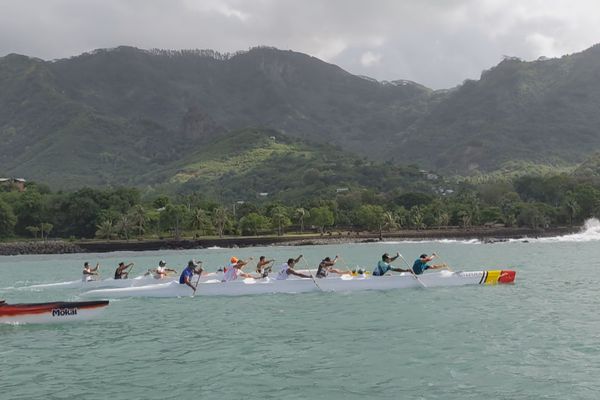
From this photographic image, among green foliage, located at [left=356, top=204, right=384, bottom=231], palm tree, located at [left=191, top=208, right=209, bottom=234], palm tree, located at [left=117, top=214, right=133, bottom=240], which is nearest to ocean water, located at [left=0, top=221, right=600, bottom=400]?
palm tree, located at [left=117, top=214, right=133, bottom=240]

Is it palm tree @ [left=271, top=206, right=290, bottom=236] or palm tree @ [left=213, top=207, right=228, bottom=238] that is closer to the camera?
palm tree @ [left=213, top=207, right=228, bottom=238]

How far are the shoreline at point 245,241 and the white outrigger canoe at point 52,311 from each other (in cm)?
8867

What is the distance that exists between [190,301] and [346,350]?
14426 millimetres

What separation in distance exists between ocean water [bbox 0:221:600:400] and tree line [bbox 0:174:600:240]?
100m

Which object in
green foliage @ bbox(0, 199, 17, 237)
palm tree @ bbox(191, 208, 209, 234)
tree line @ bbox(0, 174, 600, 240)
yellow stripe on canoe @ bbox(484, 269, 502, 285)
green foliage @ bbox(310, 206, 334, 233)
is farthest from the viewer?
green foliage @ bbox(310, 206, 334, 233)

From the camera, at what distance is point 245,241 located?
390 feet

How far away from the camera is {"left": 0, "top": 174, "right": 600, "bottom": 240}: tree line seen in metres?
129

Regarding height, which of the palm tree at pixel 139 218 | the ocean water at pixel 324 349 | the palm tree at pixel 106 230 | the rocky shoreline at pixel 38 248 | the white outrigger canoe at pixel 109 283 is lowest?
the ocean water at pixel 324 349

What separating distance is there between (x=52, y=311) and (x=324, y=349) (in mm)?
12138

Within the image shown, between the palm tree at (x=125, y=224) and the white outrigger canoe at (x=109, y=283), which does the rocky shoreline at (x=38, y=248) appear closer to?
the palm tree at (x=125, y=224)

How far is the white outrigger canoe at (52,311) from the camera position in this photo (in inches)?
967

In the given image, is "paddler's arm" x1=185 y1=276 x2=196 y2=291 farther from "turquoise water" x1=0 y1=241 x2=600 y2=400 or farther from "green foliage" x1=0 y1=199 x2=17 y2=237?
"green foliage" x1=0 y1=199 x2=17 y2=237

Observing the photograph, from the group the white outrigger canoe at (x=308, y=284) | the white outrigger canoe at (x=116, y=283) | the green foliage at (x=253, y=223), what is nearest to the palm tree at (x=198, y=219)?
the green foliage at (x=253, y=223)

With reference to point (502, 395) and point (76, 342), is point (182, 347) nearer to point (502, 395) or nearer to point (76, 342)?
point (76, 342)
